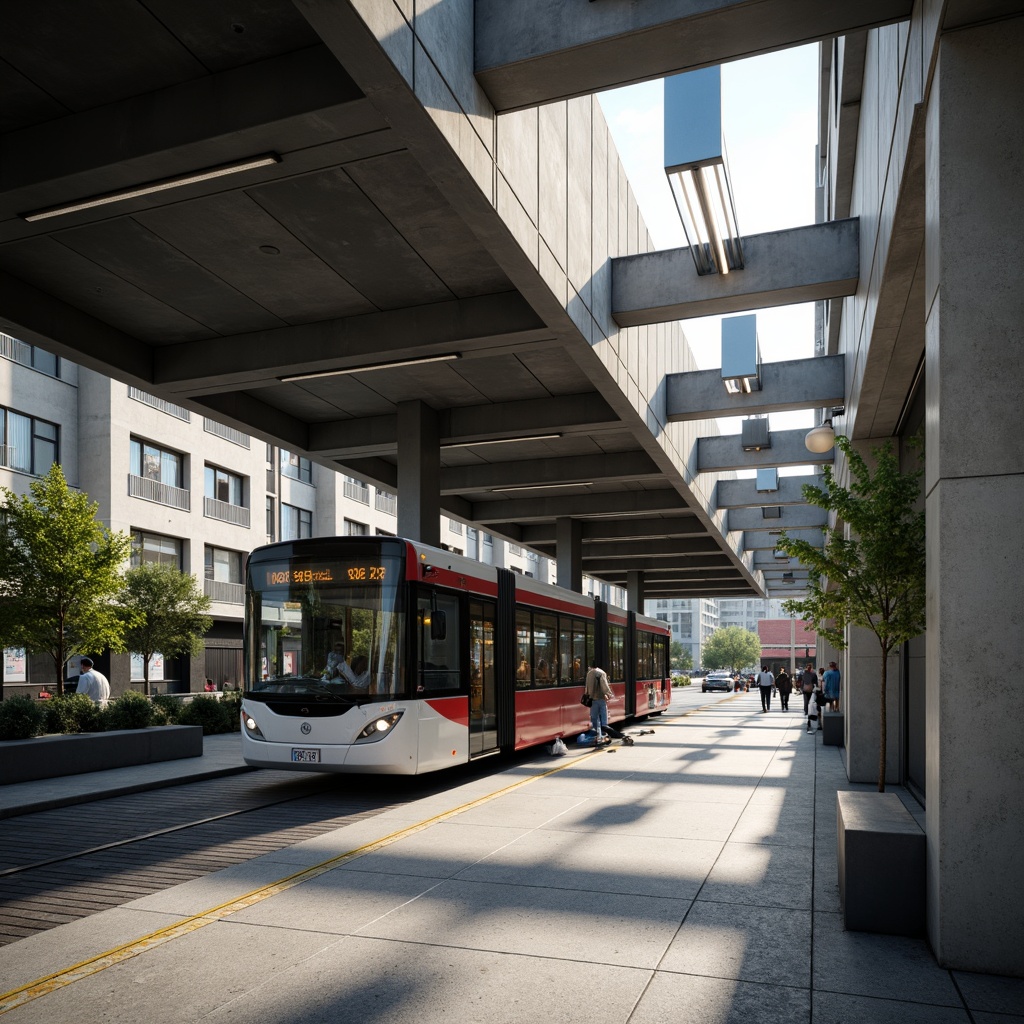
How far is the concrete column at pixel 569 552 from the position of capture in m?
31.2

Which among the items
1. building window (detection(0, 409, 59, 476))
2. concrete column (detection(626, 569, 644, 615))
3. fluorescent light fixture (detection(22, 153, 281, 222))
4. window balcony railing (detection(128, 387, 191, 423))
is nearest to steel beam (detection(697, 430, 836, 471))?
fluorescent light fixture (detection(22, 153, 281, 222))

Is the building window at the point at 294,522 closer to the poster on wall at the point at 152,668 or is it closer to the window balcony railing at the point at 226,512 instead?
the window balcony railing at the point at 226,512

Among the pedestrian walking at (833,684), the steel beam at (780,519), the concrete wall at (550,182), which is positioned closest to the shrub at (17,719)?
the concrete wall at (550,182)

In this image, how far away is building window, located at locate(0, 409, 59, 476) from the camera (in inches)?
1256

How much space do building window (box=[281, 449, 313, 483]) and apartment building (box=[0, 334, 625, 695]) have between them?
0.10m

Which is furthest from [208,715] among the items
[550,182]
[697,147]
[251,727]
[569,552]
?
[697,147]

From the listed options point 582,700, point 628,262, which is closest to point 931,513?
point 628,262

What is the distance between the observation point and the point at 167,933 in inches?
266

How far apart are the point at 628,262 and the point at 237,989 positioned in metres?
12.7

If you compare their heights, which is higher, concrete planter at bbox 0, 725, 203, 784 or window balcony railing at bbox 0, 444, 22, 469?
window balcony railing at bbox 0, 444, 22, 469

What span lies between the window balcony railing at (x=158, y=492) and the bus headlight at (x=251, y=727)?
25.6 metres

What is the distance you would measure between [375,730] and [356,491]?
137 ft

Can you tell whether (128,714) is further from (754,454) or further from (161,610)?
(754,454)

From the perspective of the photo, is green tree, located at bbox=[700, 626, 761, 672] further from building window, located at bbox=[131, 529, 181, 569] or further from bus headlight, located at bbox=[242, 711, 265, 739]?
bus headlight, located at bbox=[242, 711, 265, 739]
